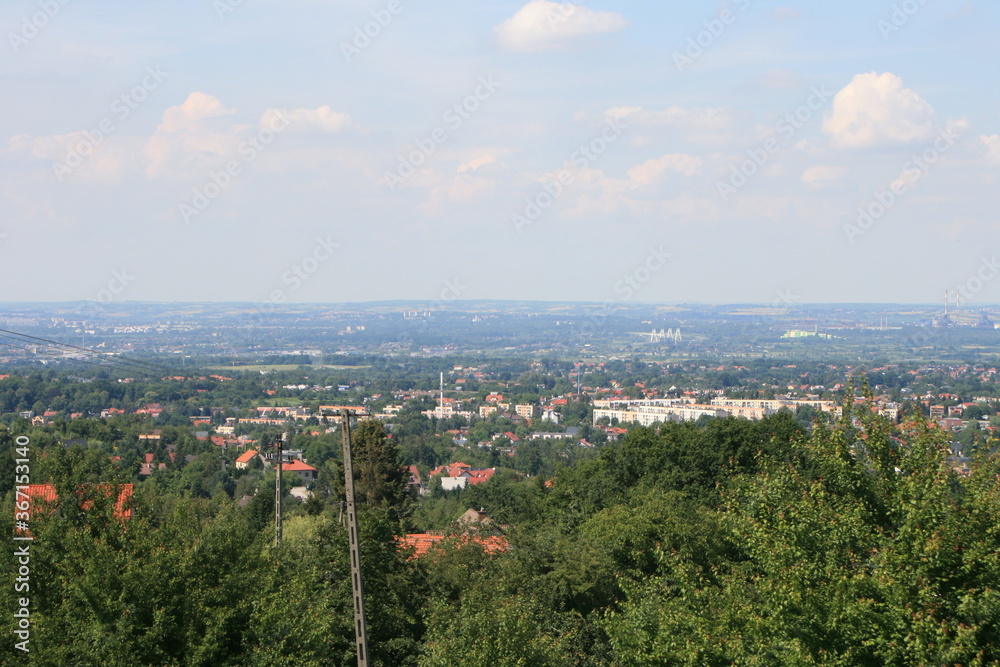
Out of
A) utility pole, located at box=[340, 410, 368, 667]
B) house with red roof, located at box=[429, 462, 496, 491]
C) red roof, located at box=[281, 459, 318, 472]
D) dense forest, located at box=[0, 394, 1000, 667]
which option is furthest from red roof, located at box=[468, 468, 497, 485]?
utility pole, located at box=[340, 410, 368, 667]

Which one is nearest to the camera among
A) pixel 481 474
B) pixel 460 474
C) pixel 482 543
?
pixel 482 543

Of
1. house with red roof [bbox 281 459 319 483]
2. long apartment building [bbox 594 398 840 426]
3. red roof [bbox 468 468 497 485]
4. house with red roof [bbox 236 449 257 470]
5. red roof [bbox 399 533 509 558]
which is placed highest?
red roof [bbox 399 533 509 558]

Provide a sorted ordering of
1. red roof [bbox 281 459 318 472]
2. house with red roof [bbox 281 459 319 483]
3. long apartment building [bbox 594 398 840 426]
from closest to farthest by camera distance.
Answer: house with red roof [bbox 281 459 319 483]
red roof [bbox 281 459 318 472]
long apartment building [bbox 594 398 840 426]

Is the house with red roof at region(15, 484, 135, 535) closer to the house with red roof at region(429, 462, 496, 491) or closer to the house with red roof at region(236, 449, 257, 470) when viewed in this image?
the house with red roof at region(236, 449, 257, 470)

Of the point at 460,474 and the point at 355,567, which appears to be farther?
the point at 460,474

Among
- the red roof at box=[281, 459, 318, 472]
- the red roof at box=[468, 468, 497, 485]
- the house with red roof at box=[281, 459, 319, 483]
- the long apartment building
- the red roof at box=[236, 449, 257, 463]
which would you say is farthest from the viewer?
the long apartment building

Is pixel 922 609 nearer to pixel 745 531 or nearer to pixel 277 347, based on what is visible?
pixel 745 531

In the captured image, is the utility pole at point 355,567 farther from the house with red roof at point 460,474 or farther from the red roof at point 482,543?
the house with red roof at point 460,474

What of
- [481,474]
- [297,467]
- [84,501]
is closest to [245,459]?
[297,467]

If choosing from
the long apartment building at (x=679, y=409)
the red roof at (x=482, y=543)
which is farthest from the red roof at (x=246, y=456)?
the long apartment building at (x=679, y=409)

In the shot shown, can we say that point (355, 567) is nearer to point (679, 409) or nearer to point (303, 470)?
point (303, 470)

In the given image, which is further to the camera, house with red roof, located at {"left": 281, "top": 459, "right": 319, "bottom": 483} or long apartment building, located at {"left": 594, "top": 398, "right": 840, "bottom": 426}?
long apartment building, located at {"left": 594, "top": 398, "right": 840, "bottom": 426}

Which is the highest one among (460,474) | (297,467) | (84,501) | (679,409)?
(84,501)
